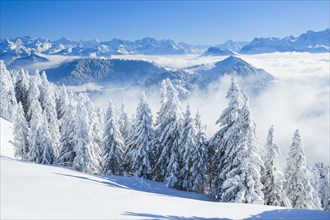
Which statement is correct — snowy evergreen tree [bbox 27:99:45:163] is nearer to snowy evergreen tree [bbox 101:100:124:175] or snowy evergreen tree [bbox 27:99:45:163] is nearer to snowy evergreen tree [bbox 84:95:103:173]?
snowy evergreen tree [bbox 84:95:103:173]

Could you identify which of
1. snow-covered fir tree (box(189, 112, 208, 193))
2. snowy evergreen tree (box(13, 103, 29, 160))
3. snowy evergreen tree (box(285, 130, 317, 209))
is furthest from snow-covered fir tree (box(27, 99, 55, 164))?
snowy evergreen tree (box(285, 130, 317, 209))

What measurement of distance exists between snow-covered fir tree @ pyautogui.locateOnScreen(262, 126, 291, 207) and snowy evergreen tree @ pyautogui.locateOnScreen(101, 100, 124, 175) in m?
19.4

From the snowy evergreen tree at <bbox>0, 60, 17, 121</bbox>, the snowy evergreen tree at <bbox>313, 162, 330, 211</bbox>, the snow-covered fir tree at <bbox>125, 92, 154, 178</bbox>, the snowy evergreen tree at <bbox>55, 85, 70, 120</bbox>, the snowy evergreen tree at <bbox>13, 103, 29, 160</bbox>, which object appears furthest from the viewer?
the snowy evergreen tree at <bbox>0, 60, 17, 121</bbox>

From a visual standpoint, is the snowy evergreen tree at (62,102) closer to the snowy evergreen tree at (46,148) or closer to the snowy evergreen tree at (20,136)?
the snowy evergreen tree at (20,136)

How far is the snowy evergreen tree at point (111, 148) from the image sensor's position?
146 ft

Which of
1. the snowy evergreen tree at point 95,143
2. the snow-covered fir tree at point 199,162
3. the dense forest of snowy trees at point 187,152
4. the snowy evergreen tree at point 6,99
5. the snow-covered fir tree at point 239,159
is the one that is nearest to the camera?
the snow-covered fir tree at point 239,159

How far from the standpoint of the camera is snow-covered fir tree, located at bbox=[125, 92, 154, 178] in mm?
41125

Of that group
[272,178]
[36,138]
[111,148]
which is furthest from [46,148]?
[272,178]

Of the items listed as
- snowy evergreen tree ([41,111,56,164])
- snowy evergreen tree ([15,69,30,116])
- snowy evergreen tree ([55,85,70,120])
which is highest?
snowy evergreen tree ([15,69,30,116])

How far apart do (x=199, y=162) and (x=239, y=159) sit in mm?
7596

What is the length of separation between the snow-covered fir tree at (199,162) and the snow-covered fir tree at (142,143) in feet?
22.5

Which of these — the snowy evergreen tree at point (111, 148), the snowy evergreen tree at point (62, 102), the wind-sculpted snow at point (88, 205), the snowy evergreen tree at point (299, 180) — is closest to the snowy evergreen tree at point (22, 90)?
the snowy evergreen tree at point (62, 102)

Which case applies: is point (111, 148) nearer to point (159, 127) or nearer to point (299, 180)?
point (159, 127)

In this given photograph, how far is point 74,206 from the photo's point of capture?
15.9 metres
